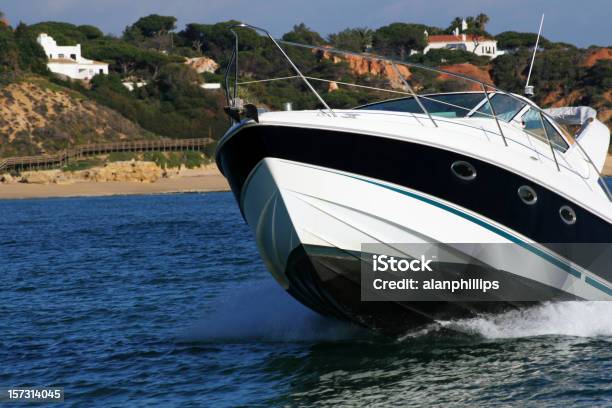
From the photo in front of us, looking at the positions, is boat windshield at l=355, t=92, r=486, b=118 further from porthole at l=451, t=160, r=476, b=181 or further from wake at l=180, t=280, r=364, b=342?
wake at l=180, t=280, r=364, b=342

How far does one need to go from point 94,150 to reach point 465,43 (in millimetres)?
81890

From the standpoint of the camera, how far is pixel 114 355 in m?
13.3

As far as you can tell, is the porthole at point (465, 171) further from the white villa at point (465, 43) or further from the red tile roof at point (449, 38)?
the red tile roof at point (449, 38)

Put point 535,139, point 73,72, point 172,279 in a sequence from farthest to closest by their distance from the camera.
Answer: point 73,72, point 172,279, point 535,139

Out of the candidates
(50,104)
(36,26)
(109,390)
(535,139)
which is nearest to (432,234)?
(535,139)

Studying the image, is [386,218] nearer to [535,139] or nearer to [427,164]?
[427,164]

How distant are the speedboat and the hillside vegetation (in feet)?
152

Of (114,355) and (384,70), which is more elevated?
(384,70)

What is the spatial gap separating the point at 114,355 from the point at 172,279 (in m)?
8.14

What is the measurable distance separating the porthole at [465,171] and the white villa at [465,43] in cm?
13400

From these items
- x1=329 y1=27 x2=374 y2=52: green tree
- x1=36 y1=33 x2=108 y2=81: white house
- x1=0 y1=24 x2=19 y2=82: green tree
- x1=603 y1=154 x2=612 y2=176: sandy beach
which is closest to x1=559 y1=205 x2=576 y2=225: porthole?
x1=603 y1=154 x2=612 y2=176: sandy beach

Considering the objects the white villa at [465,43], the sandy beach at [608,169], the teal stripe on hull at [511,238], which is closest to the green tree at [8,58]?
the sandy beach at [608,169]

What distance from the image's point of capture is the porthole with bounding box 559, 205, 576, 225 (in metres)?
11.7

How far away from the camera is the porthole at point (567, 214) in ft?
38.2
